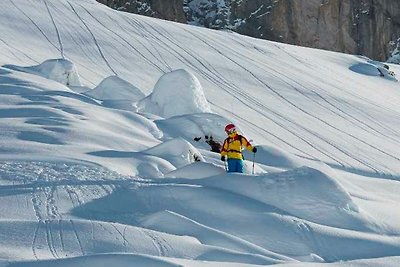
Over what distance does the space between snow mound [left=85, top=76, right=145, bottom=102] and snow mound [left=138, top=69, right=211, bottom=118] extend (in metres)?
0.96

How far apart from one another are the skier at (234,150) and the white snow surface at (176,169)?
0.42m

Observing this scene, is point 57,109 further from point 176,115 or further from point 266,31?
point 266,31

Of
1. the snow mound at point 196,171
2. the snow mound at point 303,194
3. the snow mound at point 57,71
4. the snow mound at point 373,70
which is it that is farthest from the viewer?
the snow mound at point 373,70

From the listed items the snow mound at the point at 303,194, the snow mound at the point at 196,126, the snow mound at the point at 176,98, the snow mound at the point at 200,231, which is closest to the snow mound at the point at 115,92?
the snow mound at the point at 176,98

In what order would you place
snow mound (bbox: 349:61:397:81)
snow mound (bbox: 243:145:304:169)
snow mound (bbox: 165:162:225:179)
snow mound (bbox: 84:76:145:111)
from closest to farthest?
snow mound (bbox: 165:162:225:179) → snow mound (bbox: 243:145:304:169) → snow mound (bbox: 84:76:145:111) → snow mound (bbox: 349:61:397:81)

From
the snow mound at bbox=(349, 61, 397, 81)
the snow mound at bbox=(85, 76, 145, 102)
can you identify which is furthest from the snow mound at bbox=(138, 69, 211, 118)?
the snow mound at bbox=(349, 61, 397, 81)

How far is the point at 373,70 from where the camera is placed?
37.1m

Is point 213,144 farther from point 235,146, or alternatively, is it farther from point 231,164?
point 231,164

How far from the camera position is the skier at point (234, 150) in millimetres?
10859

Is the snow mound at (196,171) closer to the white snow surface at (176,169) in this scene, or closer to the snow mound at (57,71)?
the white snow surface at (176,169)

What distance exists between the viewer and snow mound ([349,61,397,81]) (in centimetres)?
3631

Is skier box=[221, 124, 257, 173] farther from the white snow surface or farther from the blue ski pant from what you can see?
the white snow surface

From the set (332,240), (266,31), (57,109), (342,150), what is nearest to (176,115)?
(57,109)

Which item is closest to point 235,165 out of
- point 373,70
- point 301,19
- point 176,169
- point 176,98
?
point 176,169
